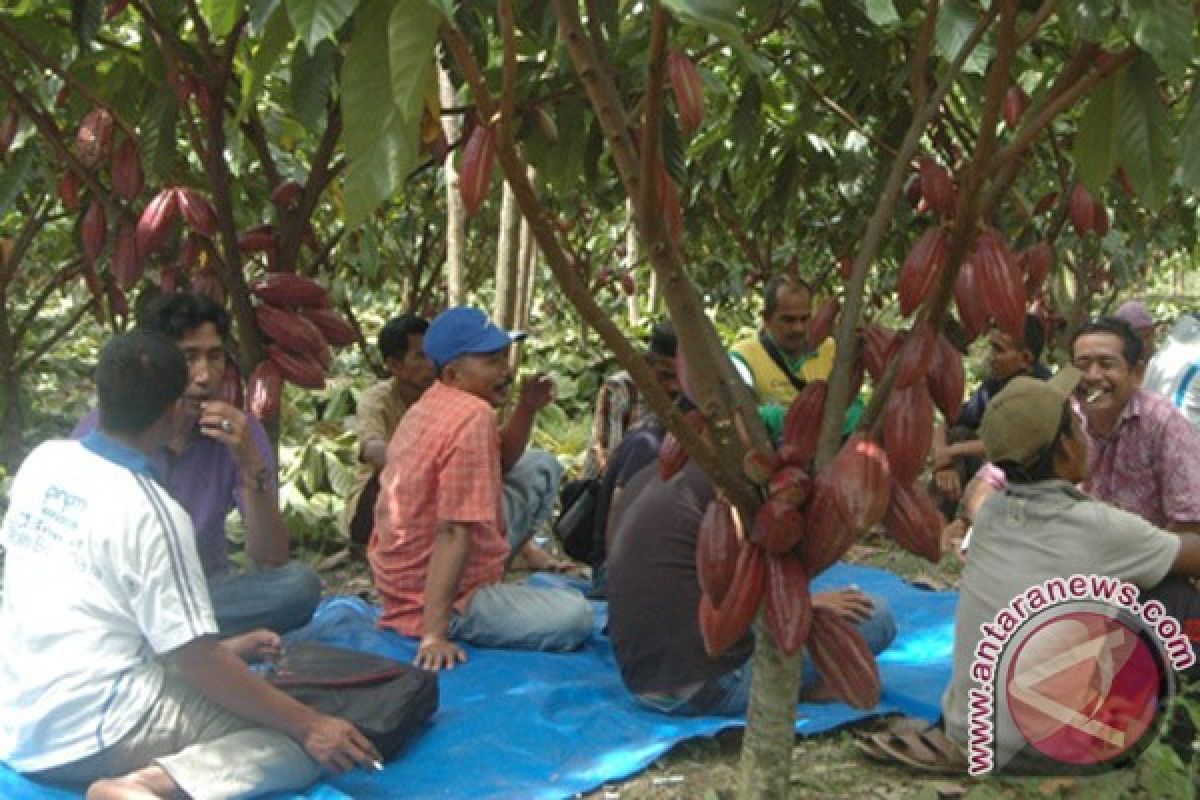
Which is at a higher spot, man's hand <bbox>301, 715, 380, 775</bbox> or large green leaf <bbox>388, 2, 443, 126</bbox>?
large green leaf <bbox>388, 2, 443, 126</bbox>

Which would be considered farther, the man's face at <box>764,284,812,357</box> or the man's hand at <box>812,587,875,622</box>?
the man's face at <box>764,284,812,357</box>

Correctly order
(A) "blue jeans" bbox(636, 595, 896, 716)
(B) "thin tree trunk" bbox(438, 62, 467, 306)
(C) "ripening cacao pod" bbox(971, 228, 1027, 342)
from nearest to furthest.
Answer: (C) "ripening cacao pod" bbox(971, 228, 1027, 342), (A) "blue jeans" bbox(636, 595, 896, 716), (B) "thin tree trunk" bbox(438, 62, 467, 306)

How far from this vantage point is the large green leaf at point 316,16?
1.21 meters

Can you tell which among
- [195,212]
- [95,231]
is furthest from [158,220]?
[95,231]

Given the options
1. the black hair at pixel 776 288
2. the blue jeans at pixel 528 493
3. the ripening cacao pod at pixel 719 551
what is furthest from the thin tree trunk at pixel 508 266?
the ripening cacao pod at pixel 719 551

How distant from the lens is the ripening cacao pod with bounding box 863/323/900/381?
173cm

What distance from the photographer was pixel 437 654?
3299 mm

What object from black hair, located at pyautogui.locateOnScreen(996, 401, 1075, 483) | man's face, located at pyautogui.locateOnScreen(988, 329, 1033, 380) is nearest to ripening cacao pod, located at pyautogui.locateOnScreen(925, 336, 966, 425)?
black hair, located at pyautogui.locateOnScreen(996, 401, 1075, 483)

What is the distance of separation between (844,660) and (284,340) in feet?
4.48

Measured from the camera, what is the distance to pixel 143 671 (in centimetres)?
233

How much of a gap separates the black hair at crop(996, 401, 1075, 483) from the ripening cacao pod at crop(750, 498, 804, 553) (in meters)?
0.98

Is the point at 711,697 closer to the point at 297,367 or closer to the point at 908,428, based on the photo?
the point at 297,367

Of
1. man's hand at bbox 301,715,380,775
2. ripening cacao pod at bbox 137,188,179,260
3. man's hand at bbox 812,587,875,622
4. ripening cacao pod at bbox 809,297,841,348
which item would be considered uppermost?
ripening cacao pod at bbox 137,188,179,260

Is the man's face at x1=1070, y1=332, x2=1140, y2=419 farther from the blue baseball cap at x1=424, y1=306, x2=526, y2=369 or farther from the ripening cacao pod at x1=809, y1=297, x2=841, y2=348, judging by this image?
the ripening cacao pod at x1=809, y1=297, x2=841, y2=348
